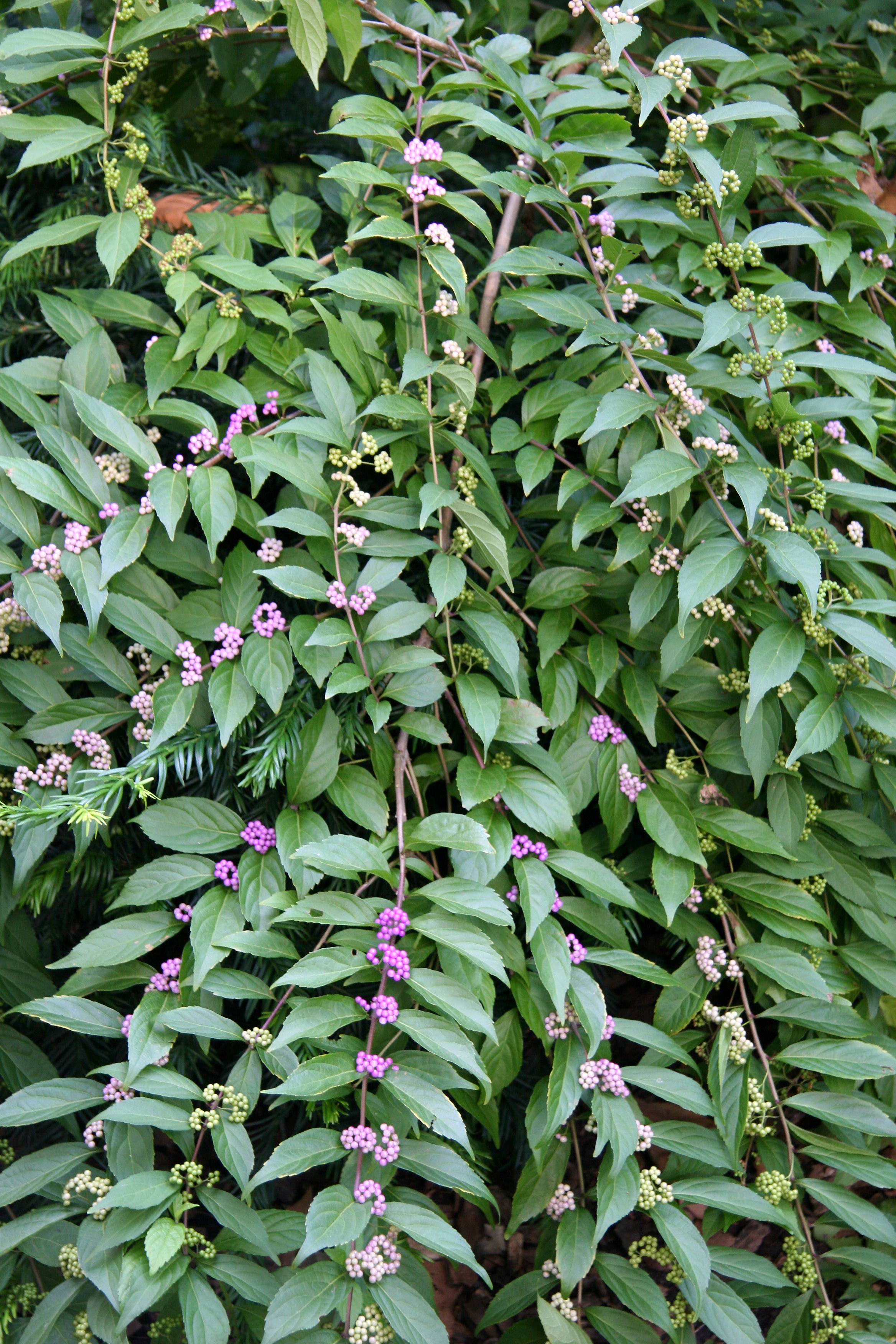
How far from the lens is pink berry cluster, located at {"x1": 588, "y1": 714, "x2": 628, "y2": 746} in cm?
142

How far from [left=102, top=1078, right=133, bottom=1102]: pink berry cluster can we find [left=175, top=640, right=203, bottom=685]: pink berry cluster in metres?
0.46

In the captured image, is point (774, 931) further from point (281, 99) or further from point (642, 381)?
point (281, 99)

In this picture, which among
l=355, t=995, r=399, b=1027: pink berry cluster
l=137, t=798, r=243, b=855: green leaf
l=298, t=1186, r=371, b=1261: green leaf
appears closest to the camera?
l=298, t=1186, r=371, b=1261: green leaf

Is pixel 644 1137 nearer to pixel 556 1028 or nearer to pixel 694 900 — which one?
pixel 556 1028

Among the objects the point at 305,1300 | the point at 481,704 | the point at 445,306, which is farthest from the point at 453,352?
the point at 305,1300

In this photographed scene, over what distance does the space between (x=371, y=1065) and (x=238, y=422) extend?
2.64 feet

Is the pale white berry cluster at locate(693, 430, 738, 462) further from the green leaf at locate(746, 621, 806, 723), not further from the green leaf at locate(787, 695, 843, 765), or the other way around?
the green leaf at locate(787, 695, 843, 765)

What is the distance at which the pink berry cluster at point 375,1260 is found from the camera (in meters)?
1.06

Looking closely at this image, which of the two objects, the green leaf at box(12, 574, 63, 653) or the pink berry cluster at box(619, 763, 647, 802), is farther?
the pink berry cluster at box(619, 763, 647, 802)

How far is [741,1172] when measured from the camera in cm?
126

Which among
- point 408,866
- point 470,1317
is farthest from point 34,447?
point 470,1317

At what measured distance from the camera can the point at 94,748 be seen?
125 centimetres

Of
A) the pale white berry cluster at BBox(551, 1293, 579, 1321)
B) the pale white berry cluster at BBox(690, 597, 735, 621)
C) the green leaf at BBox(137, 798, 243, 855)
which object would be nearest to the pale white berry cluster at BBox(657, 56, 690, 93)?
the pale white berry cluster at BBox(690, 597, 735, 621)

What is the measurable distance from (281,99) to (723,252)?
1.16 meters
